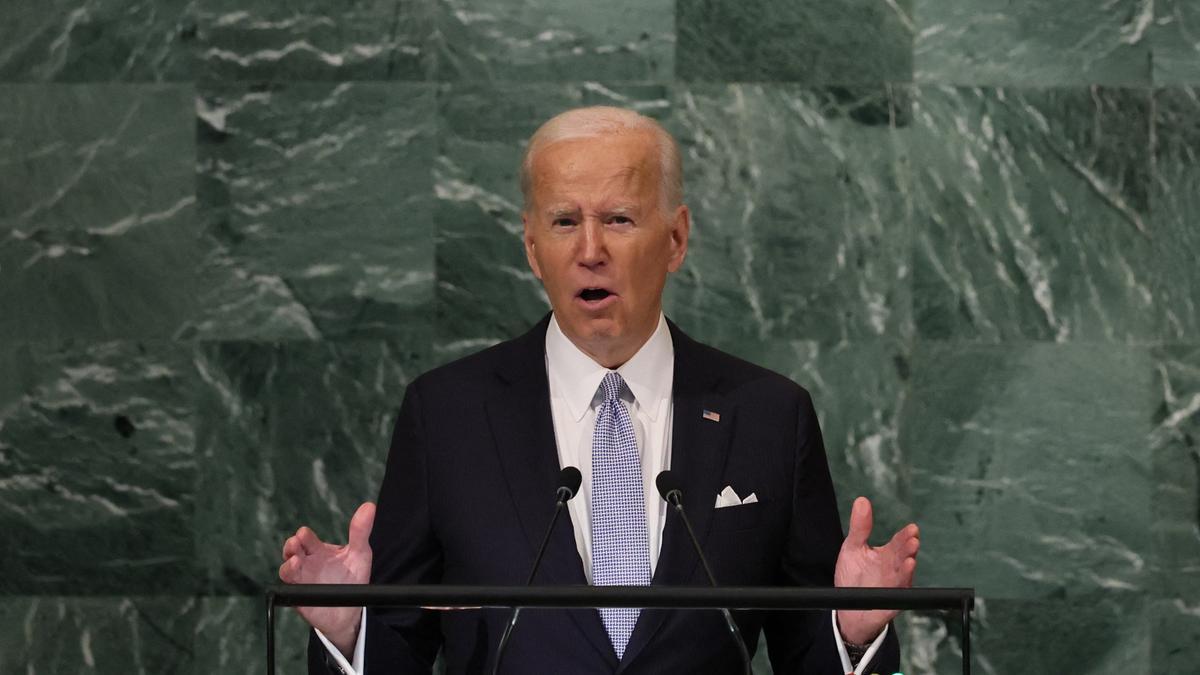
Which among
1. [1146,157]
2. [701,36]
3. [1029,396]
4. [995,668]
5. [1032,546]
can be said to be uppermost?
[701,36]

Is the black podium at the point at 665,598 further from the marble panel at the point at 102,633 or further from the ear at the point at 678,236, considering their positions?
the marble panel at the point at 102,633

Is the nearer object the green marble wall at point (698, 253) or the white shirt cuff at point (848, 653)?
the white shirt cuff at point (848, 653)

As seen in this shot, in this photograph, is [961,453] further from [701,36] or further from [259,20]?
[259,20]

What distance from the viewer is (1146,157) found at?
4.45 meters

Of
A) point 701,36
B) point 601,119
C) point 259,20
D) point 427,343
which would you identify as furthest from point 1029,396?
point 259,20

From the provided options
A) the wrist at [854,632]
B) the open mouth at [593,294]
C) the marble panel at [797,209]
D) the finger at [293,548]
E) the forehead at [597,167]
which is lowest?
the wrist at [854,632]

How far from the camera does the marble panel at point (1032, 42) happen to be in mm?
4434

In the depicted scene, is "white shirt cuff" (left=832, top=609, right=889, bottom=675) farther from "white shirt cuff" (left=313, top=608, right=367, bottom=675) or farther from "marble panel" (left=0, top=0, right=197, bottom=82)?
"marble panel" (left=0, top=0, right=197, bottom=82)

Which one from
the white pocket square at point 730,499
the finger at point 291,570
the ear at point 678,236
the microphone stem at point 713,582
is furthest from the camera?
the ear at point 678,236

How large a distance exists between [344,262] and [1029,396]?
1.87m

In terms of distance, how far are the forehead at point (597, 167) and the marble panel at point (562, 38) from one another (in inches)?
59.3

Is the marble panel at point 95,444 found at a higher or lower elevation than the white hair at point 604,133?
lower

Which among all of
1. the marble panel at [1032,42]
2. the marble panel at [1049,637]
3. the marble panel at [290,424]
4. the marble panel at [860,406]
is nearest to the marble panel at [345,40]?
the marble panel at [290,424]

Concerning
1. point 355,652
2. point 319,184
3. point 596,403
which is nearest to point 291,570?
point 355,652
